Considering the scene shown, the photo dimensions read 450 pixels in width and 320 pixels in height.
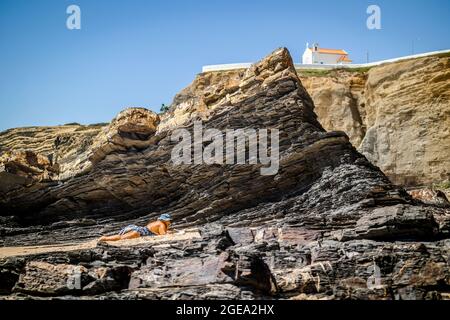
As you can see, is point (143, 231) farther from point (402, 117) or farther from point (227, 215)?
point (402, 117)

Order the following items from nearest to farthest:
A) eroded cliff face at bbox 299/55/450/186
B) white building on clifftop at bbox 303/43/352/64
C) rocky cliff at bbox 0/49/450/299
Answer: rocky cliff at bbox 0/49/450/299, eroded cliff face at bbox 299/55/450/186, white building on clifftop at bbox 303/43/352/64

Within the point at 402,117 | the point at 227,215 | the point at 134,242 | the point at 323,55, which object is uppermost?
the point at 323,55

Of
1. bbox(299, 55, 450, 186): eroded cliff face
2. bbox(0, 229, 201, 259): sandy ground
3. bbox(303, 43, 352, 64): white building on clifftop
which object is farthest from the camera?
bbox(303, 43, 352, 64): white building on clifftop

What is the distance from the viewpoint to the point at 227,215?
16781 millimetres

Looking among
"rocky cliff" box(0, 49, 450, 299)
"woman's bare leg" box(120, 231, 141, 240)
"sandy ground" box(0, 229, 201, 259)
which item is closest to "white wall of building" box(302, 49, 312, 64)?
"rocky cliff" box(0, 49, 450, 299)

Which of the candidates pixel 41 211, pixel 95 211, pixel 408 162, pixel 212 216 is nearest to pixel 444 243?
pixel 212 216

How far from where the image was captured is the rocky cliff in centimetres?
1123

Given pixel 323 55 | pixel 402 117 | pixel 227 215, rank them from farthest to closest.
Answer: pixel 323 55 → pixel 402 117 → pixel 227 215

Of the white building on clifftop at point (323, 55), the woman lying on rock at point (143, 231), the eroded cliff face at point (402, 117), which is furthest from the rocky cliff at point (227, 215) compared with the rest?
the white building on clifftop at point (323, 55)

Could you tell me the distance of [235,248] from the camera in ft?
41.9

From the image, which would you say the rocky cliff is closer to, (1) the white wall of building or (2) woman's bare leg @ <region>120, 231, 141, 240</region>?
(2) woman's bare leg @ <region>120, 231, 141, 240</region>

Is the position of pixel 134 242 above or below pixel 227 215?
below

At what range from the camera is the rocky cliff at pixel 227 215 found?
11.2 m

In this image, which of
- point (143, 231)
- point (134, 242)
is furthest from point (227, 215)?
point (134, 242)
